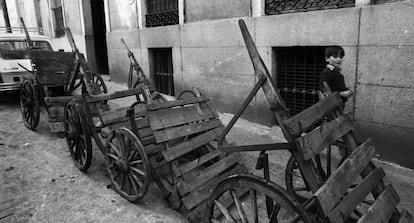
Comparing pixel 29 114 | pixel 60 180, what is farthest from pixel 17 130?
pixel 60 180

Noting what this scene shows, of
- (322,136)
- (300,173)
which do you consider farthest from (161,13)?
(322,136)

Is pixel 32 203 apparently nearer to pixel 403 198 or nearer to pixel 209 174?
pixel 209 174

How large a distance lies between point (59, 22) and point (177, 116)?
13323 mm

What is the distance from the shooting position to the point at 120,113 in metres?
4.50

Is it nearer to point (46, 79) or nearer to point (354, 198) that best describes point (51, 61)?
point (46, 79)

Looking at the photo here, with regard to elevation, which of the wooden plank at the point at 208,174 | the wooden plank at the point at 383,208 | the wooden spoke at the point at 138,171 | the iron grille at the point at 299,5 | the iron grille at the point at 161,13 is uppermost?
the iron grille at the point at 161,13

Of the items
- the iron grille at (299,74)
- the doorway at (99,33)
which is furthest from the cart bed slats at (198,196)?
the doorway at (99,33)

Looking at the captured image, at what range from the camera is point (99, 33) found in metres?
12.7

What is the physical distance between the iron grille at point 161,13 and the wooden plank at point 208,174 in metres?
5.27

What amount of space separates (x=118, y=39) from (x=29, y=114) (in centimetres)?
439

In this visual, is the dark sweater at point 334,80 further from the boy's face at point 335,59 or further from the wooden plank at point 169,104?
the wooden plank at point 169,104

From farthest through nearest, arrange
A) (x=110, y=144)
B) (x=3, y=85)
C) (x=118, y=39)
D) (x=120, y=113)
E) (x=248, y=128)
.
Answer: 1. (x=118, y=39)
2. (x=3, y=85)
3. (x=248, y=128)
4. (x=120, y=113)
5. (x=110, y=144)

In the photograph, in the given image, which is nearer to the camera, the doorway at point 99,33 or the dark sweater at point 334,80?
the dark sweater at point 334,80

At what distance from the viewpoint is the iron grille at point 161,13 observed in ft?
26.7
